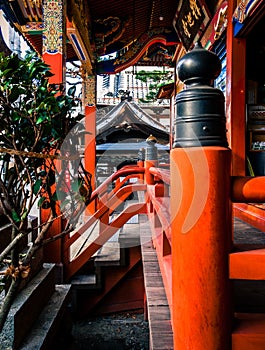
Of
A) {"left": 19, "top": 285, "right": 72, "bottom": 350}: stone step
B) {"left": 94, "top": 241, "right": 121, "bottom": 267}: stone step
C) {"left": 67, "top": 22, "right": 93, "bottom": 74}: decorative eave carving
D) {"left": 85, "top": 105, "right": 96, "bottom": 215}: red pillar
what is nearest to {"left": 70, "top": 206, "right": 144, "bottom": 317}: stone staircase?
{"left": 94, "top": 241, "right": 121, "bottom": 267}: stone step

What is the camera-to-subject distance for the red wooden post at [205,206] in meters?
0.99

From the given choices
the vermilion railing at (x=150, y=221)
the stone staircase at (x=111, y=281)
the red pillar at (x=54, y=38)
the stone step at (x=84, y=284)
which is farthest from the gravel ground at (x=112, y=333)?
the red pillar at (x=54, y=38)

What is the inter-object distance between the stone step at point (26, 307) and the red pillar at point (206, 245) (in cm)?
163

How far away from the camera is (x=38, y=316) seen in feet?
9.11

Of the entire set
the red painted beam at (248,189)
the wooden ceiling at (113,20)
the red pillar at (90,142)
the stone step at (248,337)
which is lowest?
the stone step at (248,337)

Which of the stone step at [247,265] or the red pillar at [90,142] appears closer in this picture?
the stone step at [247,265]

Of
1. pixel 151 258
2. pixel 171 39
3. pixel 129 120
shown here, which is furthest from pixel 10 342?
pixel 129 120

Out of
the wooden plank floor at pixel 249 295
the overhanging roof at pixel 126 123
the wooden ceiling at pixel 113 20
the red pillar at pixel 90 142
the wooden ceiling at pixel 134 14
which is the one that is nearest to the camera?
the wooden plank floor at pixel 249 295

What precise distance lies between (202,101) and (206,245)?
0.43m

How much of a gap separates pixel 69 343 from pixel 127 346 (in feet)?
2.67

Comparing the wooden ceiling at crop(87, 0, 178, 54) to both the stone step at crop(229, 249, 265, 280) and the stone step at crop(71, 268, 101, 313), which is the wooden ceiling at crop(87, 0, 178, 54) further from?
the stone step at crop(229, 249, 265, 280)

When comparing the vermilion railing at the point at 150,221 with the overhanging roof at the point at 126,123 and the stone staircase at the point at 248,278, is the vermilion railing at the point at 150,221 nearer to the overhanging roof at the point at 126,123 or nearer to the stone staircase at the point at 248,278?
the stone staircase at the point at 248,278

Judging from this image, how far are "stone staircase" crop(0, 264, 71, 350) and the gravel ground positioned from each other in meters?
0.70

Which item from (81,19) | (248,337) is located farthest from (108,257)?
(81,19)
